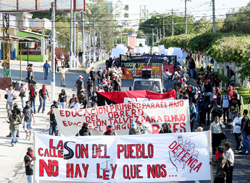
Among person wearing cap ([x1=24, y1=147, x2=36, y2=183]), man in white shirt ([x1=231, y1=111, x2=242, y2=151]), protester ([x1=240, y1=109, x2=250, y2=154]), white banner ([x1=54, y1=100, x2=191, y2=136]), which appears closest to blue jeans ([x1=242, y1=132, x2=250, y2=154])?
protester ([x1=240, y1=109, x2=250, y2=154])

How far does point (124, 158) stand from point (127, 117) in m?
4.26

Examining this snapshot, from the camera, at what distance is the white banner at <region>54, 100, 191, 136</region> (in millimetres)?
13570

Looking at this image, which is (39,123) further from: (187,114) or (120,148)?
(120,148)

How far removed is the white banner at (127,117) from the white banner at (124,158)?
12.9 feet

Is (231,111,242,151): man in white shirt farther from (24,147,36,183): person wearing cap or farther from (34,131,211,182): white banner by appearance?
(24,147,36,183): person wearing cap

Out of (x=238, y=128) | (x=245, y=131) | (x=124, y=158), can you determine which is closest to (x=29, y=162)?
(x=124, y=158)

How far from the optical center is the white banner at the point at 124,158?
9.35 m

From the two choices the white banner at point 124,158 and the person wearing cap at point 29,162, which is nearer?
the white banner at point 124,158

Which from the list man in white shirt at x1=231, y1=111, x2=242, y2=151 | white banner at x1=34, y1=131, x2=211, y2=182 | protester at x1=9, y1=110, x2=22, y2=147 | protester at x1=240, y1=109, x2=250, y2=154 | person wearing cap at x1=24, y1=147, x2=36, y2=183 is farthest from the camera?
protester at x1=9, y1=110, x2=22, y2=147

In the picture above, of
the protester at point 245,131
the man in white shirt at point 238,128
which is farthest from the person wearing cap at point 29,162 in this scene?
the man in white shirt at point 238,128

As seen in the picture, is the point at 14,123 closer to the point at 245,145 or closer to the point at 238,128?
the point at 238,128

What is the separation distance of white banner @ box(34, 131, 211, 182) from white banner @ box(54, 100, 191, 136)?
3.95 metres

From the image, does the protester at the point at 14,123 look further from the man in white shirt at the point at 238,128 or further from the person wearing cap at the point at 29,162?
the man in white shirt at the point at 238,128

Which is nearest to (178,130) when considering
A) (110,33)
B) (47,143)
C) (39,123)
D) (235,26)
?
(47,143)
